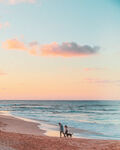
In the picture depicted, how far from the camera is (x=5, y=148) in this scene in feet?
53.1

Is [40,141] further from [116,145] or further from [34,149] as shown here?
[116,145]

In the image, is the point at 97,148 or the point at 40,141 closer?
the point at 97,148

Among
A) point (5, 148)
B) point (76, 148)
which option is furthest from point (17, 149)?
point (76, 148)

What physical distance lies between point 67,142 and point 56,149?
2883mm

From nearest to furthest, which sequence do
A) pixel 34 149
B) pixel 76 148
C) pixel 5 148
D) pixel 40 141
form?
pixel 5 148
pixel 34 149
pixel 76 148
pixel 40 141

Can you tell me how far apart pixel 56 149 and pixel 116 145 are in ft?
15.5

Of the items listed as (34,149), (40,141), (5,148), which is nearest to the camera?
(5,148)

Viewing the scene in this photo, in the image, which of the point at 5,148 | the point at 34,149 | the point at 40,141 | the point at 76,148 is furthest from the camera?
the point at 40,141

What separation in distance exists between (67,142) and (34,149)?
13.0 feet

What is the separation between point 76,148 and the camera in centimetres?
1891

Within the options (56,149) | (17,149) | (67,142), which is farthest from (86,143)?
(17,149)

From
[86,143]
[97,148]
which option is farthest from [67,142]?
[97,148]

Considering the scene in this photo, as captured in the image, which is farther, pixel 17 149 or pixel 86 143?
pixel 86 143

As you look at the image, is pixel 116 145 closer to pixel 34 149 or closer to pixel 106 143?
pixel 106 143
